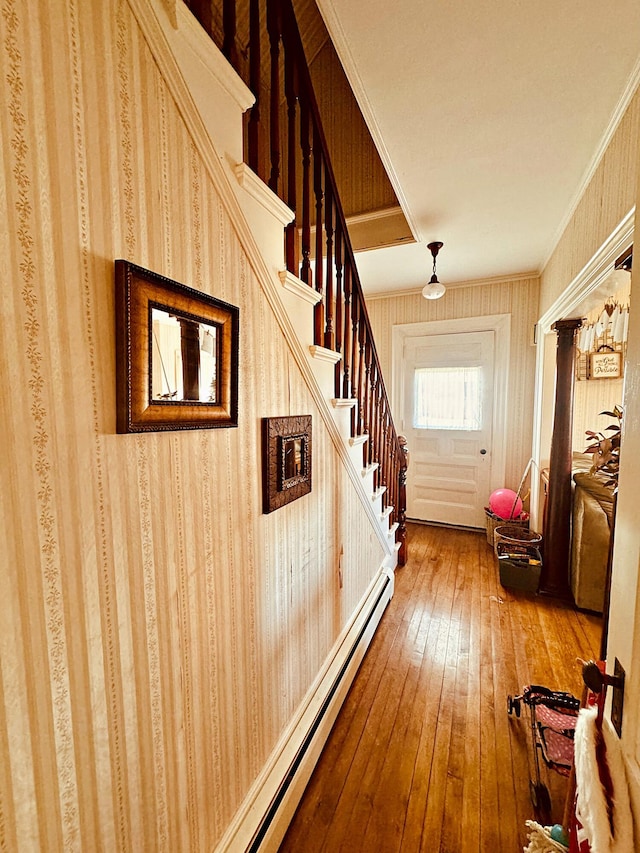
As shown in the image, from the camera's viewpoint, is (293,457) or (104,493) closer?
(104,493)

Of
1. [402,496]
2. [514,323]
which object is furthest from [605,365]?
[402,496]

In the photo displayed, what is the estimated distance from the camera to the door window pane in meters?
3.91

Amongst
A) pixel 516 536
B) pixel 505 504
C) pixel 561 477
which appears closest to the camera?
pixel 561 477

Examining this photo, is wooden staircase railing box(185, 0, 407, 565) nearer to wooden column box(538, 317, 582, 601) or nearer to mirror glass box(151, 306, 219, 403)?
mirror glass box(151, 306, 219, 403)

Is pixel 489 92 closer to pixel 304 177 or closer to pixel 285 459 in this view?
pixel 304 177

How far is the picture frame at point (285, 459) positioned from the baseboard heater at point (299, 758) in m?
0.89

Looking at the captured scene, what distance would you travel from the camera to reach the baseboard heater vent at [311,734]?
110cm

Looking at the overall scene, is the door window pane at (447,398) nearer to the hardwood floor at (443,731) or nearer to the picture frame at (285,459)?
the hardwood floor at (443,731)

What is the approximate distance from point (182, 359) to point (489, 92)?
1756mm

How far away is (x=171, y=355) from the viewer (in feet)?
2.50

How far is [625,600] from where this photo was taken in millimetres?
634

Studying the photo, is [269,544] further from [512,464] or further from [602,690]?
[512,464]

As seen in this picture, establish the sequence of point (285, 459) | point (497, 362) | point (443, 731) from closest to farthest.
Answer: point (285, 459) < point (443, 731) < point (497, 362)

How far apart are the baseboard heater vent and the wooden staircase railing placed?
851 millimetres
